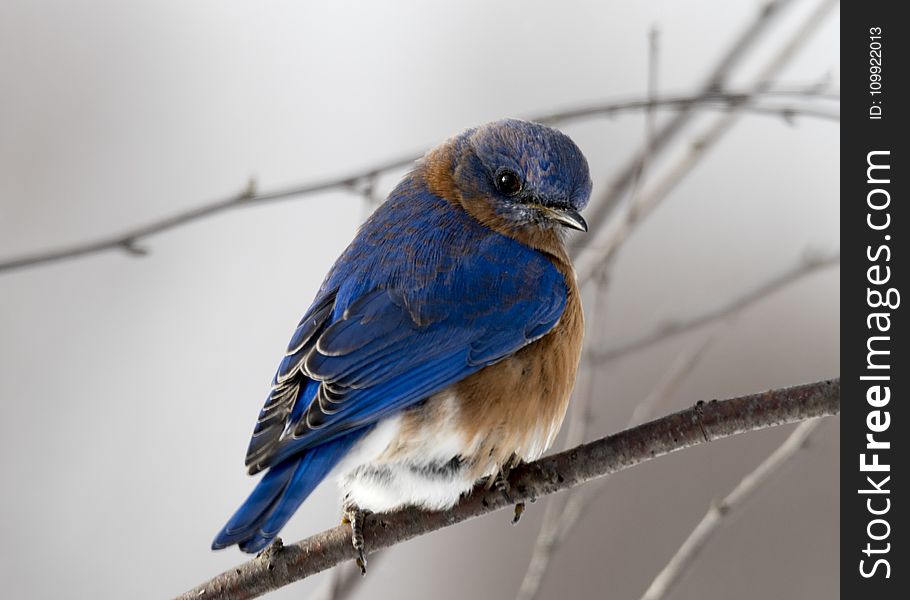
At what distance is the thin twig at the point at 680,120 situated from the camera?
354cm

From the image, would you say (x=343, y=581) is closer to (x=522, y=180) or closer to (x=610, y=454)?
(x=610, y=454)

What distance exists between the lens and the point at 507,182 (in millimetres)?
3508

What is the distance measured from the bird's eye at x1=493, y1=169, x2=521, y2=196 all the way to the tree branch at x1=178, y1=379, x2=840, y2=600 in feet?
3.21

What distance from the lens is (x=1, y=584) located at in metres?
5.78

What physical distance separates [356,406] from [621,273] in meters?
3.33

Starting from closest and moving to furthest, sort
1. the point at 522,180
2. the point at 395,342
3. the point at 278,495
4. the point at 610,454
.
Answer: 1. the point at 278,495
2. the point at 610,454
3. the point at 395,342
4. the point at 522,180

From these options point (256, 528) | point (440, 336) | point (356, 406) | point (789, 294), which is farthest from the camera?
point (789, 294)

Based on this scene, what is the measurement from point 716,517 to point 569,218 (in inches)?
41.4

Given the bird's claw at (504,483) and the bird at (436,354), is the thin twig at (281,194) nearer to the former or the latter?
the bird at (436,354)

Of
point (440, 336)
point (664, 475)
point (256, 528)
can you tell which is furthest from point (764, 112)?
point (664, 475)

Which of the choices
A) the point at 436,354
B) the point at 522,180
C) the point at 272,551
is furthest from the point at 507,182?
the point at 272,551

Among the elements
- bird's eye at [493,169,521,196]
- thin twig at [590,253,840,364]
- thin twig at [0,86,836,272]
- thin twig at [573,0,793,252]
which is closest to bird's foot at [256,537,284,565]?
thin twig at [0,86,836,272]

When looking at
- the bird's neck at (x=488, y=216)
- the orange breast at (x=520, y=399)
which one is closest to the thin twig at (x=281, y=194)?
the bird's neck at (x=488, y=216)

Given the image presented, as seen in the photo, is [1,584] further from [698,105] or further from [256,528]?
[698,105]
